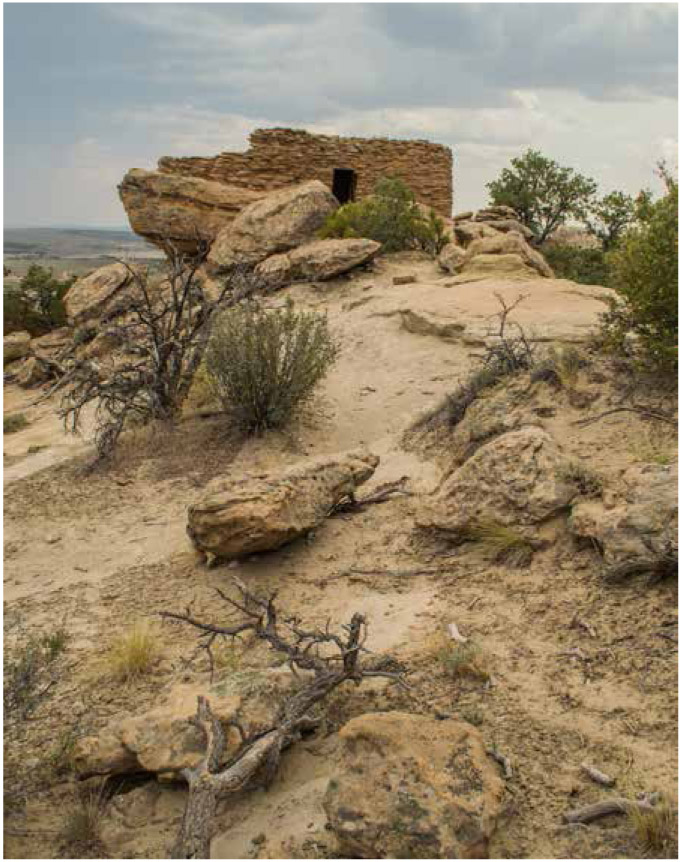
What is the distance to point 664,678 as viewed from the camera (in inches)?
123

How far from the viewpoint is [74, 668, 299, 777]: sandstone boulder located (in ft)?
10.0

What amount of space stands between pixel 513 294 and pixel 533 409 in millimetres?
4086

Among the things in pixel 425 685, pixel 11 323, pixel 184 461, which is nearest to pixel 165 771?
pixel 425 685

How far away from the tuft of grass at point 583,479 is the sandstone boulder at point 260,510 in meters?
1.50

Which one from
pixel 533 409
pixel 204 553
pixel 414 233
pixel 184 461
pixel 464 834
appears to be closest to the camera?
pixel 464 834

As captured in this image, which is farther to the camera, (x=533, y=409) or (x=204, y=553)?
(x=533, y=409)

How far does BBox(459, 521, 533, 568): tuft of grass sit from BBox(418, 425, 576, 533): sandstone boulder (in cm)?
3

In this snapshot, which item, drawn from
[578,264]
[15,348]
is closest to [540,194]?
[578,264]

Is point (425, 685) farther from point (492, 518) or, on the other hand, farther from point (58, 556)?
point (58, 556)

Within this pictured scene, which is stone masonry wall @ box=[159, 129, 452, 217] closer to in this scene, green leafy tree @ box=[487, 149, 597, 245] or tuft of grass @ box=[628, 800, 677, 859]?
green leafy tree @ box=[487, 149, 597, 245]

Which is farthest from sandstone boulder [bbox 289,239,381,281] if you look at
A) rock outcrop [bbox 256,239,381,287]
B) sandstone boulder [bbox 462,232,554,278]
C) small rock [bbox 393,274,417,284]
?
sandstone boulder [bbox 462,232,554,278]

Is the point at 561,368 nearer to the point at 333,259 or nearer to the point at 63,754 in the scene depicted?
the point at 63,754

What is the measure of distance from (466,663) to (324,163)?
47.0 feet

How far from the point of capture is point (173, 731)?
312 centimetres
